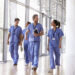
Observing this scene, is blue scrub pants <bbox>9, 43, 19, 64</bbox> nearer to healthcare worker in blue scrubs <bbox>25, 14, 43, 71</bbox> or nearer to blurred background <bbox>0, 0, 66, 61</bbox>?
blurred background <bbox>0, 0, 66, 61</bbox>

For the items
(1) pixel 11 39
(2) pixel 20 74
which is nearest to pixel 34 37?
(2) pixel 20 74

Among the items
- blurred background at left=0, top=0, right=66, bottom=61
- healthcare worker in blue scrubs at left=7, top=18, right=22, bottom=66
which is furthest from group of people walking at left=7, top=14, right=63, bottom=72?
blurred background at left=0, top=0, right=66, bottom=61

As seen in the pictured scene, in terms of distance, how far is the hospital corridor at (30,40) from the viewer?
5.69m

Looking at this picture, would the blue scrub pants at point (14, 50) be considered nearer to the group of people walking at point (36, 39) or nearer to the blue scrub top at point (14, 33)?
the group of people walking at point (36, 39)

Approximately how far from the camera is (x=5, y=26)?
8.47 metres

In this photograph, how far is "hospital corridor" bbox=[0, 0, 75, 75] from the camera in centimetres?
569

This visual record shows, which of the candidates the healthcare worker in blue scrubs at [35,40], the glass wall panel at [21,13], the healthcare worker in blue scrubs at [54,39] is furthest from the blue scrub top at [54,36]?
the glass wall panel at [21,13]

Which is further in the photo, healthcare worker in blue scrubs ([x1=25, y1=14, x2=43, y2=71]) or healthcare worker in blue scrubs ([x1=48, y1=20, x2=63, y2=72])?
healthcare worker in blue scrubs ([x1=48, y1=20, x2=63, y2=72])

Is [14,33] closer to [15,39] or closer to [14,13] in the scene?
[15,39]

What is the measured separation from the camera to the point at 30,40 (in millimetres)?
5746

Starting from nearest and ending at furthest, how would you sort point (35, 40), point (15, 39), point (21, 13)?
point (35, 40), point (15, 39), point (21, 13)

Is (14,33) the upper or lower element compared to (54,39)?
upper

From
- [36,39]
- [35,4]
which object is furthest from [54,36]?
[35,4]

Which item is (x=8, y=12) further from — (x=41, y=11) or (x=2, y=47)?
(x=41, y=11)
